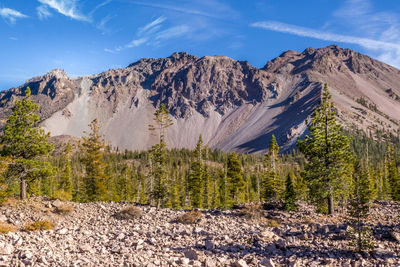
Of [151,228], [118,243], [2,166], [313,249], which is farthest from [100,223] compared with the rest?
[313,249]

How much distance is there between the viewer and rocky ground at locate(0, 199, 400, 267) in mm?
10500

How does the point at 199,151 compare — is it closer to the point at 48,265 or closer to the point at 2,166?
the point at 2,166

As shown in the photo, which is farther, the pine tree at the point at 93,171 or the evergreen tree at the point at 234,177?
the evergreen tree at the point at 234,177

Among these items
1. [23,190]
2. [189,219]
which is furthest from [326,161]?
[23,190]

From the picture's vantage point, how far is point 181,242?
1377 cm

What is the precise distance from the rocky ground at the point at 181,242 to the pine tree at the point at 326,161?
13.2 feet

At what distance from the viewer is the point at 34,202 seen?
20734 mm

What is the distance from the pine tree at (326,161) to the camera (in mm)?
22641

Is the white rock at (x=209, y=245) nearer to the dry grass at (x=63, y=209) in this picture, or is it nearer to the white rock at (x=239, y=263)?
the white rock at (x=239, y=263)

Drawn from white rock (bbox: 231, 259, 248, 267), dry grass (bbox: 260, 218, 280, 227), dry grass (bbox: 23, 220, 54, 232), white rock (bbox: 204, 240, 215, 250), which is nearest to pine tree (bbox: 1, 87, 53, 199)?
dry grass (bbox: 23, 220, 54, 232)

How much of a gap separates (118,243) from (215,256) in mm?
4924

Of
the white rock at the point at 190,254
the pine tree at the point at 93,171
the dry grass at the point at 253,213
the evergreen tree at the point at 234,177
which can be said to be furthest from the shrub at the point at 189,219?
the evergreen tree at the point at 234,177

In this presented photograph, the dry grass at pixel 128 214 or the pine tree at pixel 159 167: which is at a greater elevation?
the pine tree at pixel 159 167

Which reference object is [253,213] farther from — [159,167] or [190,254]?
[159,167]
